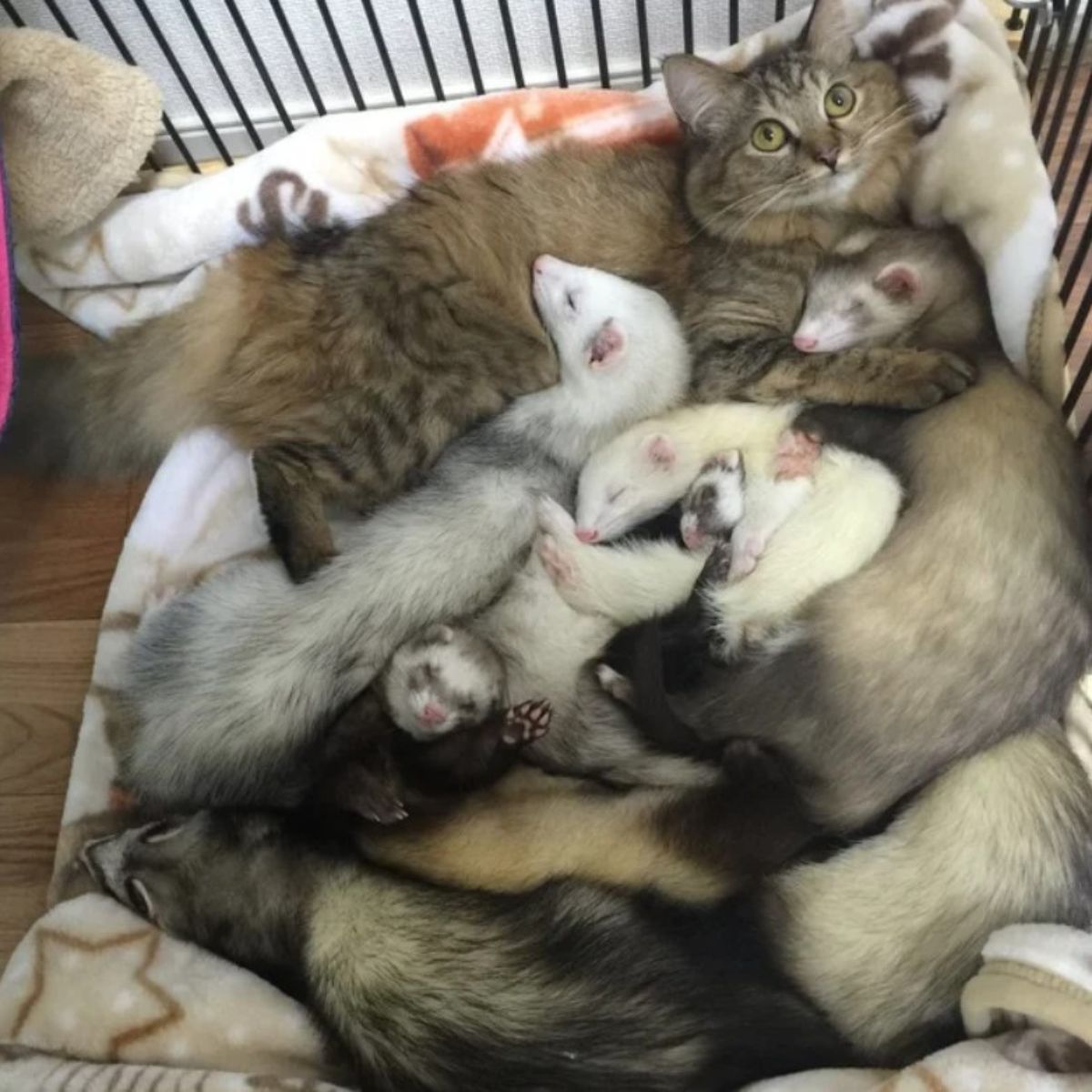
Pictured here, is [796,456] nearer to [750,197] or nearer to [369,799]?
[750,197]

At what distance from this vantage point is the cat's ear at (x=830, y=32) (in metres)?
1.36

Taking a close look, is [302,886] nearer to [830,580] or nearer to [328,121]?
[830,580]

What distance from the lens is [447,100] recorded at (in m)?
1.60

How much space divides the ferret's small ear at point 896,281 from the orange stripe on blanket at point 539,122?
0.36m

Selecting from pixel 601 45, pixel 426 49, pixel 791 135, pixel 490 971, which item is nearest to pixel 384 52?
pixel 426 49

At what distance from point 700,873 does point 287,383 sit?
27.2 inches

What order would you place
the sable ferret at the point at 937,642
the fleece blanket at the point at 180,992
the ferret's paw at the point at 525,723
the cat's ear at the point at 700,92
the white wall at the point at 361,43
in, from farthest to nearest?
1. the white wall at the point at 361,43
2. the cat's ear at the point at 700,92
3. the ferret's paw at the point at 525,723
4. the sable ferret at the point at 937,642
5. the fleece blanket at the point at 180,992

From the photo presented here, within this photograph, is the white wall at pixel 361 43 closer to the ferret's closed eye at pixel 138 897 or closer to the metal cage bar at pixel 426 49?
the metal cage bar at pixel 426 49

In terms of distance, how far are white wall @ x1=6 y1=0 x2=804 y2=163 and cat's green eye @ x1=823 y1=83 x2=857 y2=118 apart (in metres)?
0.28

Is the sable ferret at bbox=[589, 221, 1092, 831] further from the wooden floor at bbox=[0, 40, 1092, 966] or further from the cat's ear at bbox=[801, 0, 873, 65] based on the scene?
the cat's ear at bbox=[801, 0, 873, 65]

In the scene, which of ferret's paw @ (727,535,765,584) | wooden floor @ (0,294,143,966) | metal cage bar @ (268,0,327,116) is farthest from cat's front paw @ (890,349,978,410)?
wooden floor @ (0,294,143,966)

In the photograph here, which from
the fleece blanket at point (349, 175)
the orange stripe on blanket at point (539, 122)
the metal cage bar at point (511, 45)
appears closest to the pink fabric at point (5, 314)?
the fleece blanket at point (349, 175)

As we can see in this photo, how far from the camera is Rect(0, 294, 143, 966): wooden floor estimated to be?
136 centimetres

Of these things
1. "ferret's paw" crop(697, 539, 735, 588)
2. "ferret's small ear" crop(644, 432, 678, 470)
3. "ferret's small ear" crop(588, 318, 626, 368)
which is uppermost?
"ferret's small ear" crop(588, 318, 626, 368)
